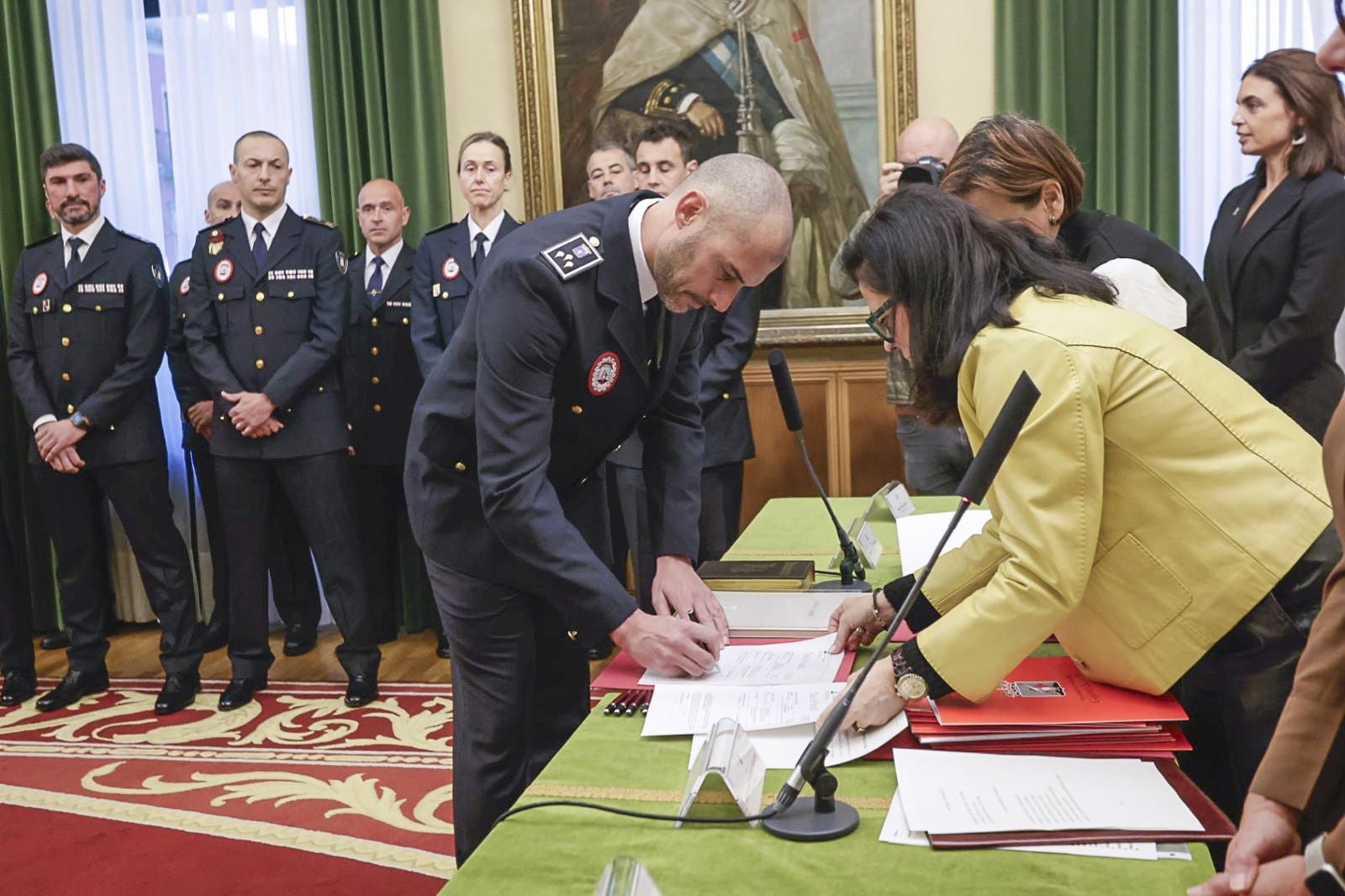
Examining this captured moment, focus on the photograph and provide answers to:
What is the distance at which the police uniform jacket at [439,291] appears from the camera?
407cm

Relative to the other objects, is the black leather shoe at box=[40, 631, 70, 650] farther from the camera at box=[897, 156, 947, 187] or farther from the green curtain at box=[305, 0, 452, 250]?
the camera at box=[897, 156, 947, 187]

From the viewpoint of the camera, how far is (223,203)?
467 cm

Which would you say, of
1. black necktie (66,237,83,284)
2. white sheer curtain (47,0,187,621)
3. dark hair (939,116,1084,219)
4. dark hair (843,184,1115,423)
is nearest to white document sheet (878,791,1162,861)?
dark hair (843,184,1115,423)

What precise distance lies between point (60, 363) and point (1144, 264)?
3.45 m

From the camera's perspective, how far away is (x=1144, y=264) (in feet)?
7.05

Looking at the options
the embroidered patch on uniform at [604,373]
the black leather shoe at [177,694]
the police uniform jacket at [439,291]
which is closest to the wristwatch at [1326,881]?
the embroidered patch on uniform at [604,373]

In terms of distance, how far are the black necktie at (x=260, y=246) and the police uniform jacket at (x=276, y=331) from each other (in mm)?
16

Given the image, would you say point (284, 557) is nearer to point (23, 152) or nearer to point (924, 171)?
point (23, 152)

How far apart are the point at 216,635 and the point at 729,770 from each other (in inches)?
158

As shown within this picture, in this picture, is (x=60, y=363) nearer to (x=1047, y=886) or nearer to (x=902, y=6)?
(x=902, y=6)

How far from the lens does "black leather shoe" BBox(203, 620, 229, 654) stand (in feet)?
15.3

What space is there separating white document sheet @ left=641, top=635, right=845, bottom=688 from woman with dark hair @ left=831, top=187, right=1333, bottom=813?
0.65ft

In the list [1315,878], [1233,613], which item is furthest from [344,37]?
[1315,878]

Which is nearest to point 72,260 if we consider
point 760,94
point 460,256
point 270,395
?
point 270,395
